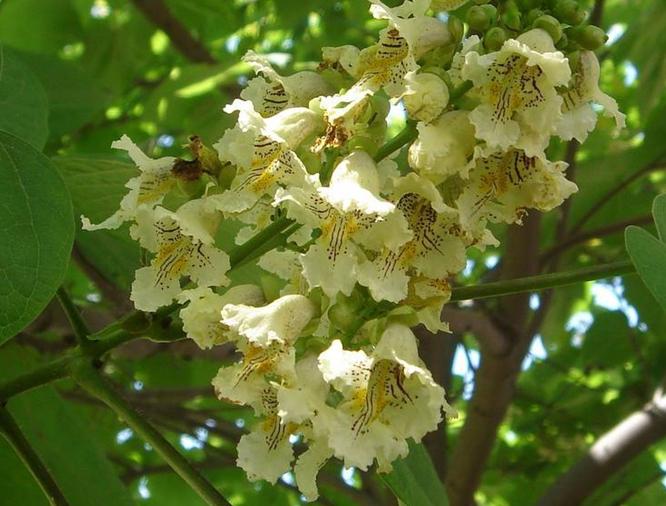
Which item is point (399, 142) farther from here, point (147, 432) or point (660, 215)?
point (147, 432)

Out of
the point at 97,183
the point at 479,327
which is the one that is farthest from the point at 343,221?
the point at 479,327

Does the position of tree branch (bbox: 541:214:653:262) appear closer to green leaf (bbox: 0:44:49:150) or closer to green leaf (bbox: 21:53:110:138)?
green leaf (bbox: 21:53:110:138)

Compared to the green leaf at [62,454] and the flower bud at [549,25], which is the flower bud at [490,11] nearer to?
the flower bud at [549,25]

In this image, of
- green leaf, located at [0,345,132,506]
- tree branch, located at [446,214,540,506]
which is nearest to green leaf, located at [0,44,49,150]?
green leaf, located at [0,345,132,506]

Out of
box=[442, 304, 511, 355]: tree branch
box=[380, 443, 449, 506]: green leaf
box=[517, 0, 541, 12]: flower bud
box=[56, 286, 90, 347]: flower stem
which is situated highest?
box=[517, 0, 541, 12]: flower bud

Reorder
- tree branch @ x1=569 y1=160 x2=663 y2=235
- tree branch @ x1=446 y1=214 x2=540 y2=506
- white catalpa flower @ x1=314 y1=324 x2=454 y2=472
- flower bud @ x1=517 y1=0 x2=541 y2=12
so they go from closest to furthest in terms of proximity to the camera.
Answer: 1. white catalpa flower @ x1=314 y1=324 x2=454 y2=472
2. flower bud @ x1=517 y1=0 x2=541 y2=12
3. tree branch @ x1=446 y1=214 x2=540 y2=506
4. tree branch @ x1=569 y1=160 x2=663 y2=235

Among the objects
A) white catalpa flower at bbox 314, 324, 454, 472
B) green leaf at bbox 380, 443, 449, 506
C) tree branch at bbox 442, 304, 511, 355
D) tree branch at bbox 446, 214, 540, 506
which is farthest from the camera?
tree branch at bbox 446, 214, 540, 506

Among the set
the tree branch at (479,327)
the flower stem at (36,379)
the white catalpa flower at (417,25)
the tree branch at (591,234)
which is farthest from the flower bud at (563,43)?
the tree branch at (591,234)
